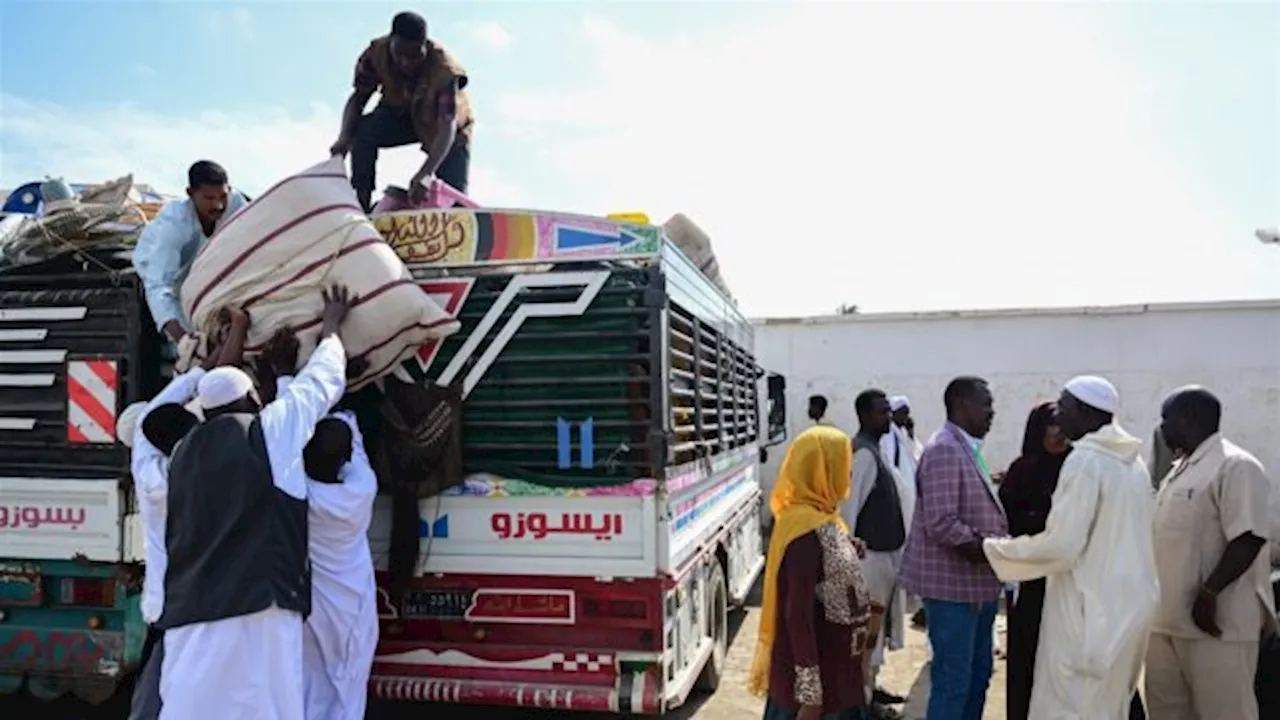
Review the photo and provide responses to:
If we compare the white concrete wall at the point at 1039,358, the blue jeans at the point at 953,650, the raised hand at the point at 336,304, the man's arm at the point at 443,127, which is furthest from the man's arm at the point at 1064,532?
the white concrete wall at the point at 1039,358

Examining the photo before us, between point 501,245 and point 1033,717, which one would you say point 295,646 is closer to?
point 501,245

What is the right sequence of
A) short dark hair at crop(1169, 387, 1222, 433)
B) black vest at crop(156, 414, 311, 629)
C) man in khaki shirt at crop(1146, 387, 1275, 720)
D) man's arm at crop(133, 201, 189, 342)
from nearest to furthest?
black vest at crop(156, 414, 311, 629) < man in khaki shirt at crop(1146, 387, 1275, 720) < short dark hair at crop(1169, 387, 1222, 433) < man's arm at crop(133, 201, 189, 342)

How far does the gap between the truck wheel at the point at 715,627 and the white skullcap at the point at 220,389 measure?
271 centimetres

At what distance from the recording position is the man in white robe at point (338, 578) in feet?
11.8

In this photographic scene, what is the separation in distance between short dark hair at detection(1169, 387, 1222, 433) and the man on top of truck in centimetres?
367

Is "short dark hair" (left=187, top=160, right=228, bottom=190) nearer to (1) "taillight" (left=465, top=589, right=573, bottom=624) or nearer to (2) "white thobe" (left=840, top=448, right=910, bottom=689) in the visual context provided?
(1) "taillight" (left=465, top=589, right=573, bottom=624)

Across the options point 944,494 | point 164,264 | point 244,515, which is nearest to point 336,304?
point 164,264

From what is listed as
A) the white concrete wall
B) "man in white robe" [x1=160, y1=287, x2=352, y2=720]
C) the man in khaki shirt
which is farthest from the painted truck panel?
the white concrete wall

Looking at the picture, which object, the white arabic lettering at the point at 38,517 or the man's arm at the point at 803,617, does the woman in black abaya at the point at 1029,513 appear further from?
the white arabic lettering at the point at 38,517

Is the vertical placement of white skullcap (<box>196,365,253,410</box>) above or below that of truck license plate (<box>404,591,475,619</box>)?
above

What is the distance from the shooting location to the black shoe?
5.32 meters

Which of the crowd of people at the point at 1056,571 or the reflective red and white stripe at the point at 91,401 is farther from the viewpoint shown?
the reflective red and white stripe at the point at 91,401

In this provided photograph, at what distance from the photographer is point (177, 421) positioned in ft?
11.6

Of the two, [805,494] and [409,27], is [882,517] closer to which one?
[805,494]
